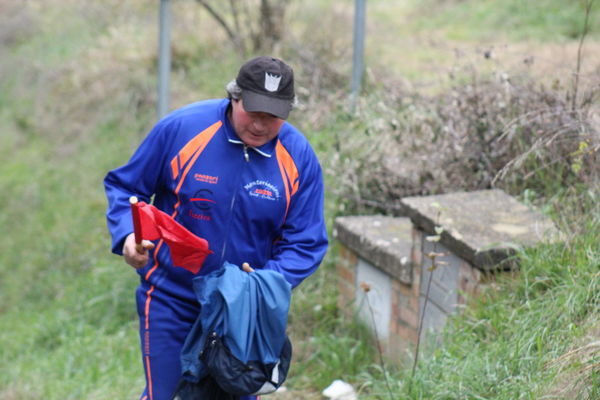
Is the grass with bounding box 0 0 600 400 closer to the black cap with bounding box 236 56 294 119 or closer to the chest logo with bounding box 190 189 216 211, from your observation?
the chest logo with bounding box 190 189 216 211

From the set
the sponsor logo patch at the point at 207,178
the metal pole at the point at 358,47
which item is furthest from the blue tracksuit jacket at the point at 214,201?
the metal pole at the point at 358,47

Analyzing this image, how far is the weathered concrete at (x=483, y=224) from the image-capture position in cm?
470

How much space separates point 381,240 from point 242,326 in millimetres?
2362

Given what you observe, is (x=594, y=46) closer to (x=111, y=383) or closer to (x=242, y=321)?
(x=111, y=383)

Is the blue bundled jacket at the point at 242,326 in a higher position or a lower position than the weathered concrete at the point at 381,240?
higher

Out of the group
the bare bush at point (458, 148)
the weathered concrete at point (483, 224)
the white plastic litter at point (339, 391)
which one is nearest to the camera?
the weathered concrete at point (483, 224)

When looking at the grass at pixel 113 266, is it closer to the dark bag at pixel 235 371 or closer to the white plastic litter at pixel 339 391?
the white plastic litter at pixel 339 391

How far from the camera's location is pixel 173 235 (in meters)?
3.62

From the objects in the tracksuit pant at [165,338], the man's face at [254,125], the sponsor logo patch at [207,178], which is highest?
the man's face at [254,125]

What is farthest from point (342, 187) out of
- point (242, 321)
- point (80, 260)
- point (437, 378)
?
point (80, 260)

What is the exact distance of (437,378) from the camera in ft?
14.0

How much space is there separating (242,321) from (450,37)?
30.7 ft

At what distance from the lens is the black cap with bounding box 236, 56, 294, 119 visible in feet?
11.8

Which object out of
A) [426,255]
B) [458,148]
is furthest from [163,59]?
[426,255]
